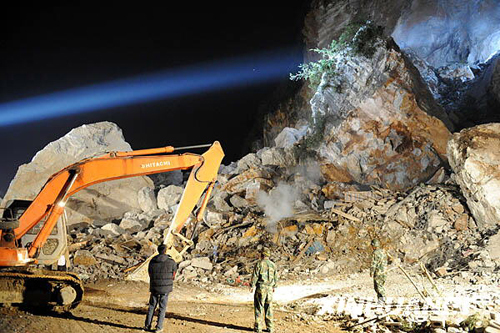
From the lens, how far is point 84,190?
16234 mm

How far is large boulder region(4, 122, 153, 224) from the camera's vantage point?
15938 millimetres

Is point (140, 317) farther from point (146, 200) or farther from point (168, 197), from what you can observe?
point (146, 200)

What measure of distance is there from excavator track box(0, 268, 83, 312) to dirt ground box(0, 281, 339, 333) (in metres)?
0.20

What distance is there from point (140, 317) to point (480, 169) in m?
10.1

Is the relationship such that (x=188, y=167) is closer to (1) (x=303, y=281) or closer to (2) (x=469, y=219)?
(1) (x=303, y=281)

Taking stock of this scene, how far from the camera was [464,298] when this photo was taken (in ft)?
21.7

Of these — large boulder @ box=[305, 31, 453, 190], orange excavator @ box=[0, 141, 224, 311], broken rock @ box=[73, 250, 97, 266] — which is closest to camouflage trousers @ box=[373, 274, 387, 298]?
orange excavator @ box=[0, 141, 224, 311]

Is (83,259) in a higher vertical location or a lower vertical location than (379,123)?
lower

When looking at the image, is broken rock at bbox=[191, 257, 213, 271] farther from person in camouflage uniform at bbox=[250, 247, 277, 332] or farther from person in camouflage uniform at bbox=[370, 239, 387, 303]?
person in camouflage uniform at bbox=[250, 247, 277, 332]

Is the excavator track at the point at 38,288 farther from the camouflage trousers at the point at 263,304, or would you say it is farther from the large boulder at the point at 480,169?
the large boulder at the point at 480,169

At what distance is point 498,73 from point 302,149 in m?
10.4

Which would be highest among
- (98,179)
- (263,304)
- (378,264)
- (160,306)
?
(98,179)

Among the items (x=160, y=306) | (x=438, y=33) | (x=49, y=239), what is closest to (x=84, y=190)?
(x=49, y=239)

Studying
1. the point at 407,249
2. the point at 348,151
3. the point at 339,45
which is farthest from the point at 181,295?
the point at 339,45
